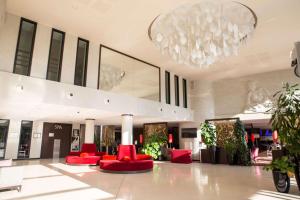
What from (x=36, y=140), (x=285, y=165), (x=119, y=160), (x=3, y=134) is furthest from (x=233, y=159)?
(x=3, y=134)

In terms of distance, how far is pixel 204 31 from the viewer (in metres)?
5.95

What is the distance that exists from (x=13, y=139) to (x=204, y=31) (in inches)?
545

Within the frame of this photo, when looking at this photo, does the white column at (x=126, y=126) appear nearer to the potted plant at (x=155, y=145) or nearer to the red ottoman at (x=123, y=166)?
the red ottoman at (x=123, y=166)

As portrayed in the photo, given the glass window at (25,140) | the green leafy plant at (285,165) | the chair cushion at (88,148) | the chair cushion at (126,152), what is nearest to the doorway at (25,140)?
the glass window at (25,140)


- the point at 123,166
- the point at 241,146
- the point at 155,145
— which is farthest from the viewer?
the point at 155,145

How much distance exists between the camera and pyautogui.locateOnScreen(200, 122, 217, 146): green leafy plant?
44.1 ft

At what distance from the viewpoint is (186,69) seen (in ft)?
43.8

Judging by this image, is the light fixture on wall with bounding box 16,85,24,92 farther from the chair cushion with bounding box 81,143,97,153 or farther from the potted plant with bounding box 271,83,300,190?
the potted plant with bounding box 271,83,300,190

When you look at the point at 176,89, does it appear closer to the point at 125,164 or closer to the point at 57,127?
the point at 125,164

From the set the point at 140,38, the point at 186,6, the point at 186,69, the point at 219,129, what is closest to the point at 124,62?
the point at 140,38

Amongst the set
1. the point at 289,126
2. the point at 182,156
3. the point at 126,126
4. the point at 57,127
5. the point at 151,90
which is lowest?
the point at 182,156

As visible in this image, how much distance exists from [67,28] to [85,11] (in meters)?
1.70

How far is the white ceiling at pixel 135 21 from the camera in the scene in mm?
6988

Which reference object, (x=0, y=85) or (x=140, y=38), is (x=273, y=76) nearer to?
(x=140, y=38)
